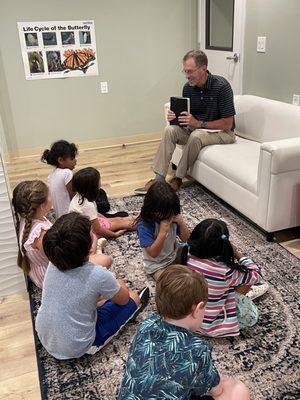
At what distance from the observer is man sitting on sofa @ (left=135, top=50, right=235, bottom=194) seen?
3.06 meters

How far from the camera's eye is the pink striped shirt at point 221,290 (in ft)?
5.14

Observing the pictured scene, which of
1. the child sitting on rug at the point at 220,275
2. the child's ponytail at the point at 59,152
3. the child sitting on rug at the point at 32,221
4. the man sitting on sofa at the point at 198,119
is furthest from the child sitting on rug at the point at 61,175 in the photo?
the child sitting on rug at the point at 220,275

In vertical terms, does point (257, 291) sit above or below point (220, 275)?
below

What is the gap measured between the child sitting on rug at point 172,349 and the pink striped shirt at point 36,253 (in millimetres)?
913

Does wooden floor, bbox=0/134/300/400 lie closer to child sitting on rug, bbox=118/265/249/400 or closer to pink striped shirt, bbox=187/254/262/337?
child sitting on rug, bbox=118/265/249/400

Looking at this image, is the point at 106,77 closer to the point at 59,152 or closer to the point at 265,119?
the point at 265,119

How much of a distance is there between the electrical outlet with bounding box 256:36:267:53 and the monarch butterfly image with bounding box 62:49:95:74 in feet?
5.84

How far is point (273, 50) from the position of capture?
11.2 ft

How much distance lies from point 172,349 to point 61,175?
1.63 metres

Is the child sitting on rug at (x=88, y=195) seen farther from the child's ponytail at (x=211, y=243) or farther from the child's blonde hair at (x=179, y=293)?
the child's blonde hair at (x=179, y=293)

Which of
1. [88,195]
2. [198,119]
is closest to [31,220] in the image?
[88,195]

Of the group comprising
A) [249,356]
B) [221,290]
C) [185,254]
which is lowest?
[249,356]

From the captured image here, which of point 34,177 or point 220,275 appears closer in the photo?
point 220,275

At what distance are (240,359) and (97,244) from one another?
114 cm
